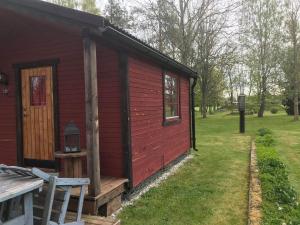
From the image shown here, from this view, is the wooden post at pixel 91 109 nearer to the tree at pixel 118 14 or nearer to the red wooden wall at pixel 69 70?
the red wooden wall at pixel 69 70

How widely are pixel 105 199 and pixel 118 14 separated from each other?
23.0 m

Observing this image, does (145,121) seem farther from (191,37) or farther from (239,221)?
(191,37)

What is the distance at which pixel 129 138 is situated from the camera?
4.86m

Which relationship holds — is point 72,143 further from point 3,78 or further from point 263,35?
point 263,35

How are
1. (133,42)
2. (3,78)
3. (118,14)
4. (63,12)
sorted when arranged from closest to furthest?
1. (63,12)
2. (133,42)
3. (3,78)
4. (118,14)

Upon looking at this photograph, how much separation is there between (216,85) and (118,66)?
2541 cm

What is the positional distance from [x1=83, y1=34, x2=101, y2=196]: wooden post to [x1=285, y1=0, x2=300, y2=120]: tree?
66.8 ft

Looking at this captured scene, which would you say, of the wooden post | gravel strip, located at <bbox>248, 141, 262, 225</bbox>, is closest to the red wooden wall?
the wooden post

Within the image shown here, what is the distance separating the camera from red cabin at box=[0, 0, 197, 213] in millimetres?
4758

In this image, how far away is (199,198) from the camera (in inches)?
199

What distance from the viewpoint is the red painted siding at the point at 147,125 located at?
5133mm

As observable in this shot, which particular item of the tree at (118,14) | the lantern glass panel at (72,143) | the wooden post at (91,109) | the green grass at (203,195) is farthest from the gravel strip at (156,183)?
the tree at (118,14)

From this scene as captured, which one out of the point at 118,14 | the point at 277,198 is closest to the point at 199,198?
the point at 277,198

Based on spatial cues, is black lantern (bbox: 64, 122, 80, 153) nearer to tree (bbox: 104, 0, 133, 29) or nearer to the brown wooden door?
the brown wooden door
